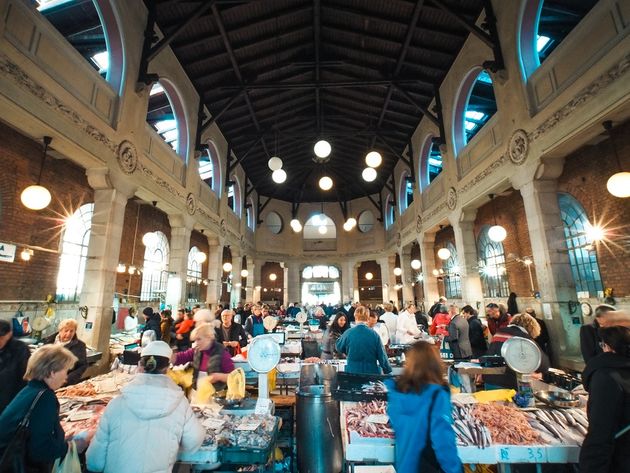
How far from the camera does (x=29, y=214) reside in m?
6.98

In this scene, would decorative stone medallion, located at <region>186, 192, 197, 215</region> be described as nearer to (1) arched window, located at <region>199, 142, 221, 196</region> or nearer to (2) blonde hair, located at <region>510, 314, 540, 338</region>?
(1) arched window, located at <region>199, 142, 221, 196</region>

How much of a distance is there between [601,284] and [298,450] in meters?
7.62

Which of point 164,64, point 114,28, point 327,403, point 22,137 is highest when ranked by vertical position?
point 164,64

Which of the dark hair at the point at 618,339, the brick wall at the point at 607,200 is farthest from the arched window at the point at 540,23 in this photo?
the dark hair at the point at 618,339

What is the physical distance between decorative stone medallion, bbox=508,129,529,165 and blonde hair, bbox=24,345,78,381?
838cm

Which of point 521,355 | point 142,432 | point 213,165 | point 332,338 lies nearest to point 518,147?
point 521,355

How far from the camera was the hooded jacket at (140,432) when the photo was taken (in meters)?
1.91

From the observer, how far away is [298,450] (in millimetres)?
3482

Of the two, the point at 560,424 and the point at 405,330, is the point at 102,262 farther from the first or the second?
the point at 560,424

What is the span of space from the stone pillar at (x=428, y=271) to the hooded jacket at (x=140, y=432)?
12.5 meters

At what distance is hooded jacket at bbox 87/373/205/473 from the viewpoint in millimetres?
1914

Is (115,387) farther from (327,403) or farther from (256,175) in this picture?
(256,175)

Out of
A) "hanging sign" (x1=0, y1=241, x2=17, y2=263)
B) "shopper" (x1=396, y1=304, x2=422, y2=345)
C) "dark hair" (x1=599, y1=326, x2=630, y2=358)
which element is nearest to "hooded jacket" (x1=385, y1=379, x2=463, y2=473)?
"dark hair" (x1=599, y1=326, x2=630, y2=358)

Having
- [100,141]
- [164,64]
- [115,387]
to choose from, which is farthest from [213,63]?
[115,387]
